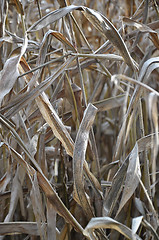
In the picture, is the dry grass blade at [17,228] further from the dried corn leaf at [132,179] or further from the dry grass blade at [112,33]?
the dry grass blade at [112,33]

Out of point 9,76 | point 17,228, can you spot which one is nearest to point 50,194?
point 17,228

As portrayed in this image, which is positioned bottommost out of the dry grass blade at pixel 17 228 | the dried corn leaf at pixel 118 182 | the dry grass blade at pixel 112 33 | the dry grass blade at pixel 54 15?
the dry grass blade at pixel 17 228

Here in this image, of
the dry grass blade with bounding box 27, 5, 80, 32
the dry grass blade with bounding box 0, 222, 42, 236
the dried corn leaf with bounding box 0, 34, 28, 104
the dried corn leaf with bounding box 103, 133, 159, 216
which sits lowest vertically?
the dry grass blade with bounding box 0, 222, 42, 236

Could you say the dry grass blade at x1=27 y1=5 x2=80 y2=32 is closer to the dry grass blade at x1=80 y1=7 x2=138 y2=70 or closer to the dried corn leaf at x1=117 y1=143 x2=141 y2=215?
the dry grass blade at x1=80 y1=7 x2=138 y2=70

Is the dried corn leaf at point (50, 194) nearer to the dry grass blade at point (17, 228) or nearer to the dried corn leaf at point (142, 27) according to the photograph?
the dry grass blade at point (17, 228)

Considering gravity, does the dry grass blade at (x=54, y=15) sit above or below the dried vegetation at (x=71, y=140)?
above

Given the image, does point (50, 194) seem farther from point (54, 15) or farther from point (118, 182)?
point (54, 15)

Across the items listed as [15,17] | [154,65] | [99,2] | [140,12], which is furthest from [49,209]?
[99,2]

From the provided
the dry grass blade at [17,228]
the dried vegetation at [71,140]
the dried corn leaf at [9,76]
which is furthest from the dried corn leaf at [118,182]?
the dried corn leaf at [9,76]

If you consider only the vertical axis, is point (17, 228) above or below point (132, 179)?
below

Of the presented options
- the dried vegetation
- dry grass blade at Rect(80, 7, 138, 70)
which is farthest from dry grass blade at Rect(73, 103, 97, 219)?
dry grass blade at Rect(80, 7, 138, 70)

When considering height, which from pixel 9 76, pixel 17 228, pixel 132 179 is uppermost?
pixel 9 76

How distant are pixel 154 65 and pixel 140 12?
0.28 m

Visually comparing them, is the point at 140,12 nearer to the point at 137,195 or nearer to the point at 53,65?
the point at 53,65
